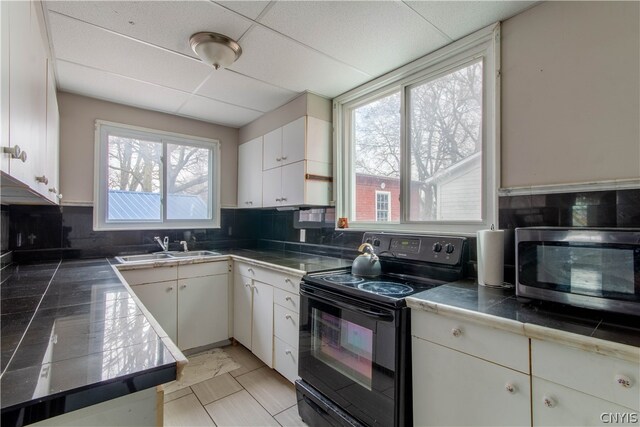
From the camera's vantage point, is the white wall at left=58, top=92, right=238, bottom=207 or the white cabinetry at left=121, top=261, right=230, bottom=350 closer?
the white cabinetry at left=121, top=261, right=230, bottom=350

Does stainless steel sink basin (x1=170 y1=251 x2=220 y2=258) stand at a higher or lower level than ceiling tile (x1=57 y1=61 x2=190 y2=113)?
lower

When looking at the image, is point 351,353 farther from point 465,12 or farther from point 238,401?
point 465,12

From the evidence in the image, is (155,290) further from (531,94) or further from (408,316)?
(531,94)

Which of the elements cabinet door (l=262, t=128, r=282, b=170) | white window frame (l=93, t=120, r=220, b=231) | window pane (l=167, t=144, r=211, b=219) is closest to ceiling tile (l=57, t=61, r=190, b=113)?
white window frame (l=93, t=120, r=220, b=231)

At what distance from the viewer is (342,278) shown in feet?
6.06

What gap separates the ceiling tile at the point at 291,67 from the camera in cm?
183

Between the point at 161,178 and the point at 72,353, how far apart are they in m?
2.59

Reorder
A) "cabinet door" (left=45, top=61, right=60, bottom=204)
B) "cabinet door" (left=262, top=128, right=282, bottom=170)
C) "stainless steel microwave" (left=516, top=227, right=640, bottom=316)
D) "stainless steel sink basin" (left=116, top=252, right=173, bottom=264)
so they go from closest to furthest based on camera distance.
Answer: "stainless steel microwave" (left=516, top=227, right=640, bottom=316), "cabinet door" (left=45, top=61, right=60, bottom=204), "stainless steel sink basin" (left=116, top=252, right=173, bottom=264), "cabinet door" (left=262, top=128, right=282, bottom=170)

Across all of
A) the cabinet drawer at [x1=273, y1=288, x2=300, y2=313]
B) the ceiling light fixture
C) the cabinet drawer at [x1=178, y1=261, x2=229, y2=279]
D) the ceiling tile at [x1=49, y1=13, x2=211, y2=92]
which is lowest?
the cabinet drawer at [x1=273, y1=288, x2=300, y2=313]

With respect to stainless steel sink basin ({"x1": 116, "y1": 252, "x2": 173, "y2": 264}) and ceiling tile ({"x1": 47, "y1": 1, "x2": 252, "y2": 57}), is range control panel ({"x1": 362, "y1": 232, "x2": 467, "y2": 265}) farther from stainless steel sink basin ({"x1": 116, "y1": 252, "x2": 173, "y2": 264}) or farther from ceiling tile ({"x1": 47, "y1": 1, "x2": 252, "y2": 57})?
stainless steel sink basin ({"x1": 116, "y1": 252, "x2": 173, "y2": 264})

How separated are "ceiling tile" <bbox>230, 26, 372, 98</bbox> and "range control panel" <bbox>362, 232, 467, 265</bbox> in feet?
3.98

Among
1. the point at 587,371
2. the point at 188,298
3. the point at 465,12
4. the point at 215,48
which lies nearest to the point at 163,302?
the point at 188,298

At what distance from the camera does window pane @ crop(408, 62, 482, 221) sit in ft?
6.04

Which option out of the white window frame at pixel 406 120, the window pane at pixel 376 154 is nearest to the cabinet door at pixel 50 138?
the white window frame at pixel 406 120
